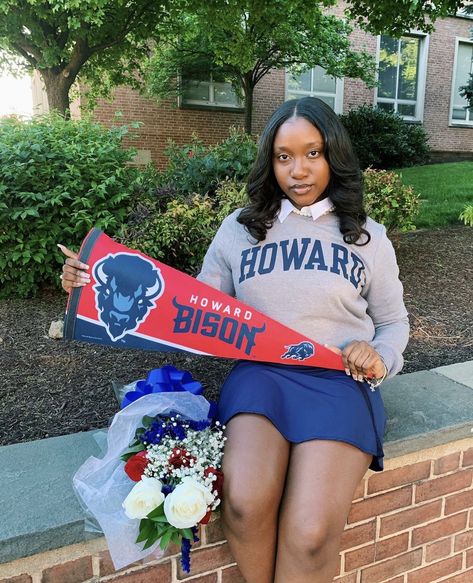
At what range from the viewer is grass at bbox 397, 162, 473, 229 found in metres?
7.36

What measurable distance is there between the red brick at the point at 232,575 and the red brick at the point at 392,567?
1.70ft

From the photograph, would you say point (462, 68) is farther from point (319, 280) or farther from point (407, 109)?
point (319, 280)

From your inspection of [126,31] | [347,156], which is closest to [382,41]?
[126,31]

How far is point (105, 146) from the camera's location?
4.45 m

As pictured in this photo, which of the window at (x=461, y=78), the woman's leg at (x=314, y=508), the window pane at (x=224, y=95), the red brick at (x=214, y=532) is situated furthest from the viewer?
the window at (x=461, y=78)

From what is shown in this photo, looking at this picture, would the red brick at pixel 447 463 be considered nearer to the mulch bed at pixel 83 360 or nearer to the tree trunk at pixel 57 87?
the mulch bed at pixel 83 360

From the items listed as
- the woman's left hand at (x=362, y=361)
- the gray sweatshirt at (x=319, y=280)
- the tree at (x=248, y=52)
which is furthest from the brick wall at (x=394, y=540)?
the tree at (x=248, y=52)

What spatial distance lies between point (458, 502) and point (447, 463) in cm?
19

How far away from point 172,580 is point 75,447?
0.55 metres

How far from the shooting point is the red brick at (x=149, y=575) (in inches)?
58.0

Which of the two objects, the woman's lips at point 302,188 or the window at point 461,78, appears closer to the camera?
the woman's lips at point 302,188

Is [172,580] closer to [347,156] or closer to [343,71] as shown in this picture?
[347,156]

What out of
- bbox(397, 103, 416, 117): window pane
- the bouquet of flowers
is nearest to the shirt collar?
the bouquet of flowers

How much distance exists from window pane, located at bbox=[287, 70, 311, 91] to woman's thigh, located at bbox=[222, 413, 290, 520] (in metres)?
16.6
